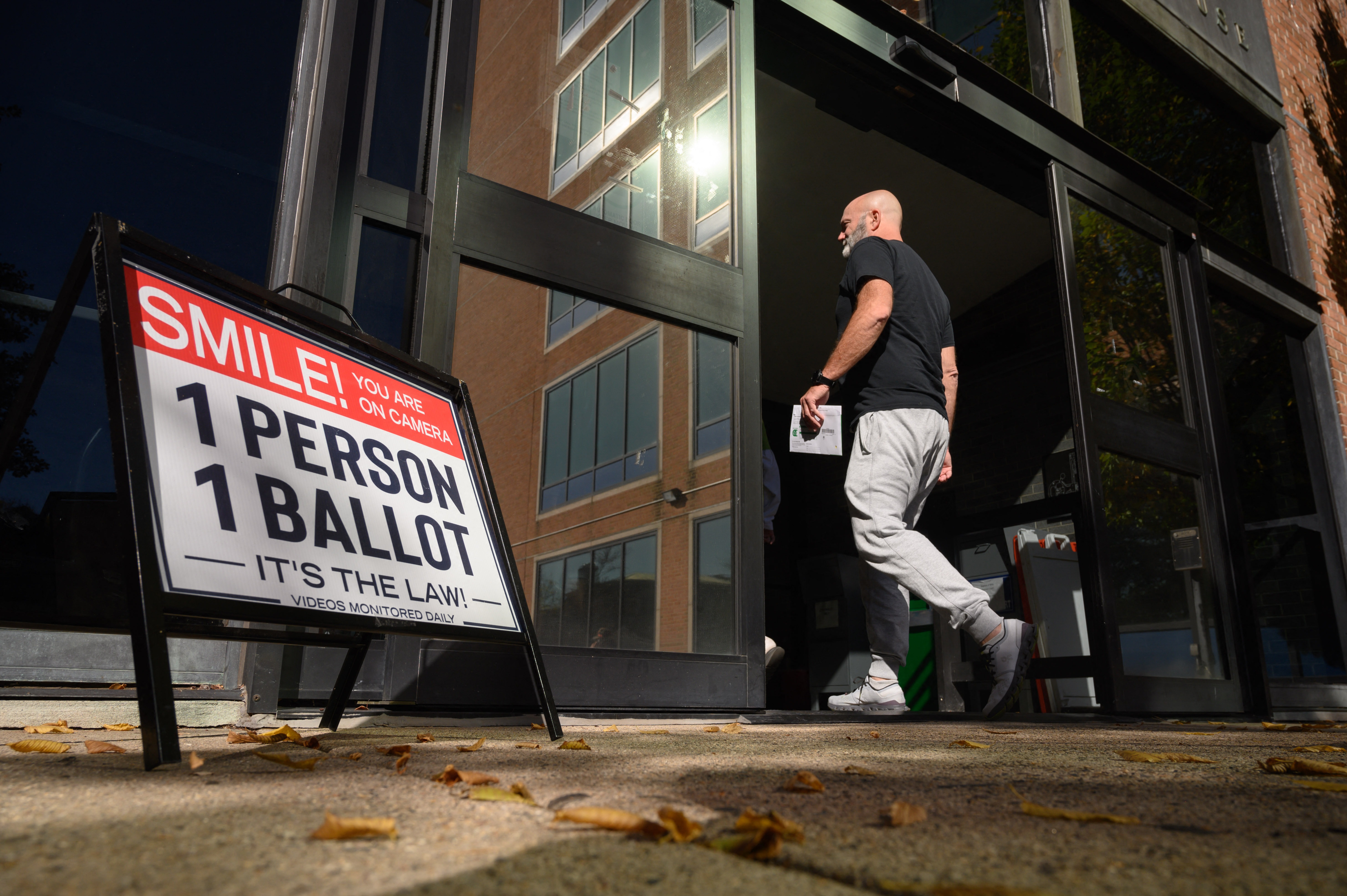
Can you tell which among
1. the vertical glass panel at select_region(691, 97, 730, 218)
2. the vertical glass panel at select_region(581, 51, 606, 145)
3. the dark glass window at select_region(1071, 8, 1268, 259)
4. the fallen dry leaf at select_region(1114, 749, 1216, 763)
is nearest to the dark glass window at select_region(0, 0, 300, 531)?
the vertical glass panel at select_region(581, 51, 606, 145)

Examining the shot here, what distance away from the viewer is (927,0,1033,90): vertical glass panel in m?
5.36

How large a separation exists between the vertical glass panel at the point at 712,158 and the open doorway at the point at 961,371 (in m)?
1.88

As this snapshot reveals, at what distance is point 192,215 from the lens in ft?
9.41

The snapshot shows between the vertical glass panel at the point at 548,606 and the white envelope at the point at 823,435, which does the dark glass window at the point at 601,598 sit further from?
the white envelope at the point at 823,435

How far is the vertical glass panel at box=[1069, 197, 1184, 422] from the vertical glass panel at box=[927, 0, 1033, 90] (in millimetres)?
1181

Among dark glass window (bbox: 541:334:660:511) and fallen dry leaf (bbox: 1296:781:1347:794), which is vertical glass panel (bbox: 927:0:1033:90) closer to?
dark glass window (bbox: 541:334:660:511)

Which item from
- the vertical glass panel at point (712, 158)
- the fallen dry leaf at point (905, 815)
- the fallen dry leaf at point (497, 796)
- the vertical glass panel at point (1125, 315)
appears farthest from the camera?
the vertical glass panel at point (1125, 315)

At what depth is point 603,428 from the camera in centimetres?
318

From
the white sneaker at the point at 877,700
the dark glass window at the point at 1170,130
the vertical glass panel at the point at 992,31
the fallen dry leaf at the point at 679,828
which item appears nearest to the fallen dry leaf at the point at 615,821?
the fallen dry leaf at the point at 679,828

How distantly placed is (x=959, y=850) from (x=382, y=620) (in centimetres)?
119

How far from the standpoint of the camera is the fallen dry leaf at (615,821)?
2.83 ft

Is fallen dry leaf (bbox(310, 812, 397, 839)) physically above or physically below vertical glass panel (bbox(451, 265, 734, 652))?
below

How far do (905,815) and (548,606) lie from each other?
202 centimetres

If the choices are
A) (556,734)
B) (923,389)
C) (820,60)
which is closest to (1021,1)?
(820,60)
